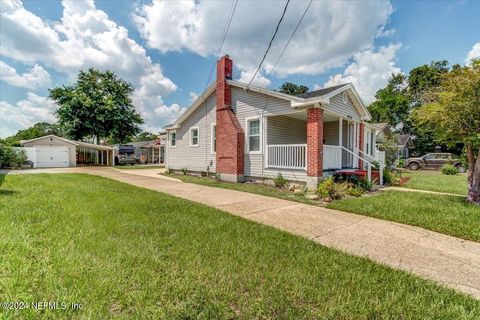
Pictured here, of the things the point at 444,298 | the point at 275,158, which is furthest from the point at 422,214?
the point at 275,158

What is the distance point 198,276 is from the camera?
246cm

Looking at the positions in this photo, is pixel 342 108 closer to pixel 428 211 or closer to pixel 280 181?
pixel 280 181

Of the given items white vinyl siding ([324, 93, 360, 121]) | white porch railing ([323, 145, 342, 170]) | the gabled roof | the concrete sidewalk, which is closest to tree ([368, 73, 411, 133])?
the gabled roof

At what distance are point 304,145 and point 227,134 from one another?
12.6 feet

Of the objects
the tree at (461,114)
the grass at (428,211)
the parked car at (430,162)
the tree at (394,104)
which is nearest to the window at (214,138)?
the grass at (428,211)

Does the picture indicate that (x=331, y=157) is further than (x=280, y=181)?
Yes

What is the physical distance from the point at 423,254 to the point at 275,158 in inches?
261

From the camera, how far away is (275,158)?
9688 mm

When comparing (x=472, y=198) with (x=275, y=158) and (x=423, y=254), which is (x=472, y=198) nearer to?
(x=423, y=254)

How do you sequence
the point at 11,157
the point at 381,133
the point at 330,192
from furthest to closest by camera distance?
the point at 381,133
the point at 11,157
the point at 330,192

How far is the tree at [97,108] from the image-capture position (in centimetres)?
2811

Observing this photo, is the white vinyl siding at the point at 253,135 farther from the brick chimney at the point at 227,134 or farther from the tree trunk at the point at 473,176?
the tree trunk at the point at 473,176

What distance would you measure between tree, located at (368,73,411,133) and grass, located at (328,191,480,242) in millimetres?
39300

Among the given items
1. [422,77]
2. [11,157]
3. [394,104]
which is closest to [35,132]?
[11,157]
